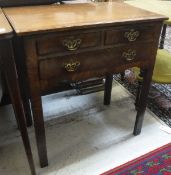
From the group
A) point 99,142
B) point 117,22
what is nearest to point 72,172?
point 99,142

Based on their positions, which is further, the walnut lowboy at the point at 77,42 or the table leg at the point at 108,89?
the table leg at the point at 108,89

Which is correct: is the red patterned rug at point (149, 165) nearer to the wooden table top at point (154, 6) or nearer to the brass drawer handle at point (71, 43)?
the brass drawer handle at point (71, 43)

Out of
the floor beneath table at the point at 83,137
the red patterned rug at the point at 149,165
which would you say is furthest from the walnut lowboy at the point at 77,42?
the red patterned rug at the point at 149,165

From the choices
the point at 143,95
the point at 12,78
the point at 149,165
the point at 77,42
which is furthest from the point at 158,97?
the point at 12,78

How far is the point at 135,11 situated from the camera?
3.60 ft

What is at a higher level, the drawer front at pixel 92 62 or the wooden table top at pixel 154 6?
the wooden table top at pixel 154 6

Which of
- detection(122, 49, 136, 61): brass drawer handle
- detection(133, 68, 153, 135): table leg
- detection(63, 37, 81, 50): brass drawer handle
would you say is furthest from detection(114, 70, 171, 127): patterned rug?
detection(63, 37, 81, 50): brass drawer handle

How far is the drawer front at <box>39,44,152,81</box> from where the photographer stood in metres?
0.90

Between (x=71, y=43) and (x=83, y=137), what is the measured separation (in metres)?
0.69

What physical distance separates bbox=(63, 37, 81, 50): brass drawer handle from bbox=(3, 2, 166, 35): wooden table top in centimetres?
6

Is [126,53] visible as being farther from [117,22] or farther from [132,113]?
[132,113]

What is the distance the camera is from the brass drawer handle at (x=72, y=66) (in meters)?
0.92

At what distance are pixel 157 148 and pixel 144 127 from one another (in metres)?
0.19

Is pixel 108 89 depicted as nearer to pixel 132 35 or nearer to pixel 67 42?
pixel 132 35
